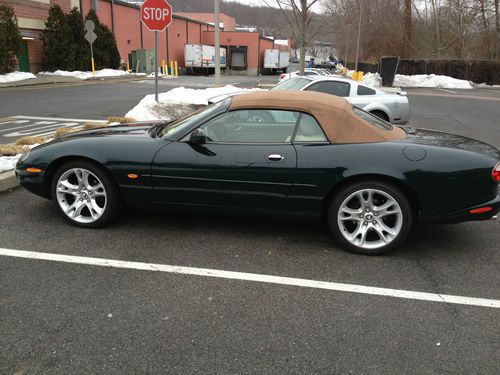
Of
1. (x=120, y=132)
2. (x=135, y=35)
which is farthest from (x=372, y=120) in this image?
(x=135, y=35)

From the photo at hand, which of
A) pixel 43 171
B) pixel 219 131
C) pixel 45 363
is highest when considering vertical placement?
pixel 219 131

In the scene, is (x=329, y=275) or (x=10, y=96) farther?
(x=10, y=96)

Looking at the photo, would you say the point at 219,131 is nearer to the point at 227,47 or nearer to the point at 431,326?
the point at 431,326

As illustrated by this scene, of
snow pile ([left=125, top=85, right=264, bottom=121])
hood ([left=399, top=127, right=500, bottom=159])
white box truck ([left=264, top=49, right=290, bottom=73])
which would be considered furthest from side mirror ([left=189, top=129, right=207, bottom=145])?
white box truck ([left=264, top=49, right=290, bottom=73])

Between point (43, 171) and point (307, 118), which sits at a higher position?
point (307, 118)

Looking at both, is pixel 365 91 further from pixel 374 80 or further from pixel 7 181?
pixel 374 80

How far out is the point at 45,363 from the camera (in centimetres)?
251

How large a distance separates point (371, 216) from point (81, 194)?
274 cm

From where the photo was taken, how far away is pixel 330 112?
4.12 meters

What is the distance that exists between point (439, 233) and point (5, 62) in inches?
1030

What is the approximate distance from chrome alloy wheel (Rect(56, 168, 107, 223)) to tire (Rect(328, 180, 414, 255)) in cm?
220

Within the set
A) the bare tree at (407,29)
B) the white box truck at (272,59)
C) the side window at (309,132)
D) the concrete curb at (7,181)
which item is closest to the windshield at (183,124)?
the side window at (309,132)

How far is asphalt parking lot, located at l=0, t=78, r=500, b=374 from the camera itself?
2584mm

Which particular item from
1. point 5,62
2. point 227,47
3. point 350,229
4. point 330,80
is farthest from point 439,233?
point 227,47
